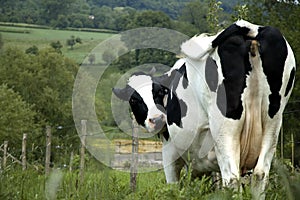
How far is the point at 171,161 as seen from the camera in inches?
282

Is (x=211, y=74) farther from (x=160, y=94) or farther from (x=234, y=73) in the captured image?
(x=160, y=94)

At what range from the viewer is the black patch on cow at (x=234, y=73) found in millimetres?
5254

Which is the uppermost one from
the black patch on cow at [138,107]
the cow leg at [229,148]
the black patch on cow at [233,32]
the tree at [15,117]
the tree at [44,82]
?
the tree at [44,82]

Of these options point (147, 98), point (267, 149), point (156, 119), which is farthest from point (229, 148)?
point (147, 98)

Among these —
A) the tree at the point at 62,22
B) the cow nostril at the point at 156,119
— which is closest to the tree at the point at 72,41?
the tree at the point at 62,22

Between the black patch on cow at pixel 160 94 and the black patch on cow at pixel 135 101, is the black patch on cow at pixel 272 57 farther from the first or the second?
the black patch on cow at pixel 135 101

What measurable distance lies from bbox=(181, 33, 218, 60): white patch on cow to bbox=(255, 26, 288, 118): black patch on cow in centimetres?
48

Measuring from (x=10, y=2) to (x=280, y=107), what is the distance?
5394 inches

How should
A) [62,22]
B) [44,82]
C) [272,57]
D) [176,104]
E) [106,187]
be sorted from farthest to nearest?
[62,22] → [44,82] → [176,104] → [272,57] → [106,187]

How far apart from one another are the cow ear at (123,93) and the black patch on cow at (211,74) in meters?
3.39

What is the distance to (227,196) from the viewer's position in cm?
169

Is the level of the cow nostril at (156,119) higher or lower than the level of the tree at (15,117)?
lower

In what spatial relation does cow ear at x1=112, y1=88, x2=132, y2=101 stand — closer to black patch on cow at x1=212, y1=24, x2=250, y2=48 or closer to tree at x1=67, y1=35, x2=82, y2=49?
black patch on cow at x1=212, y1=24, x2=250, y2=48

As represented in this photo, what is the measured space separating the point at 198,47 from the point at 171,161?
5.73 ft
